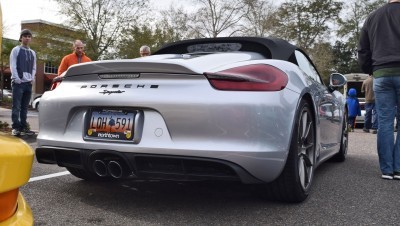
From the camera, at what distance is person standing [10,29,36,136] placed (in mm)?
6840

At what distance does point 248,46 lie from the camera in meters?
3.68

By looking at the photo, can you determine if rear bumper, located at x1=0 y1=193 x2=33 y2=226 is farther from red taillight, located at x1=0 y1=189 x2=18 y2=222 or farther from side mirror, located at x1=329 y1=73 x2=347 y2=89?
side mirror, located at x1=329 y1=73 x2=347 y2=89

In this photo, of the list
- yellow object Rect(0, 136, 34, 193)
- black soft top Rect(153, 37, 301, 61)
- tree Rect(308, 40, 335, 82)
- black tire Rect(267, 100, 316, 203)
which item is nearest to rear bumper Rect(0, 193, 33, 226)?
yellow object Rect(0, 136, 34, 193)

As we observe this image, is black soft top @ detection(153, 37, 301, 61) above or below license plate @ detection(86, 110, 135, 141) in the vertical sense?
above

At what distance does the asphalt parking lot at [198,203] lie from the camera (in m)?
2.67

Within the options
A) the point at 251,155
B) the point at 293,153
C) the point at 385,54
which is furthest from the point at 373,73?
the point at 251,155

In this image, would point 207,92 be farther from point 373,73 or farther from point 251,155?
point 373,73

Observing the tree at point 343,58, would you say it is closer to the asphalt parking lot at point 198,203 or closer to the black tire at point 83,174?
the asphalt parking lot at point 198,203

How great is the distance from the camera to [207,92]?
259 cm

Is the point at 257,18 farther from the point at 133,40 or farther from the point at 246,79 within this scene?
the point at 246,79

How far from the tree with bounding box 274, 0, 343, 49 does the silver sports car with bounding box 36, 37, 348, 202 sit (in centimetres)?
4239

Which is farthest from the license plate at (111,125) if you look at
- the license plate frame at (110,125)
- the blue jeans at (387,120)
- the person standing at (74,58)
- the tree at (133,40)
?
the tree at (133,40)

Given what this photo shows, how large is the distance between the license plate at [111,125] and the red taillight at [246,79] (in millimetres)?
595

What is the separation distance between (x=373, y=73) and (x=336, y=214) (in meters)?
2.03
